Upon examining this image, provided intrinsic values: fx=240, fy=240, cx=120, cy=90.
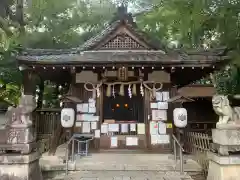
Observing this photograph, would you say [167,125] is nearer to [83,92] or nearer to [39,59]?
[83,92]

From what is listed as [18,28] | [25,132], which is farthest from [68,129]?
[18,28]

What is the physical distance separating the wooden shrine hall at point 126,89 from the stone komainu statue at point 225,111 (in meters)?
2.92

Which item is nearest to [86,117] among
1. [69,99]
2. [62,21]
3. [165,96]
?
[69,99]

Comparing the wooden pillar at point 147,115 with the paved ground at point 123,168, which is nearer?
the paved ground at point 123,168

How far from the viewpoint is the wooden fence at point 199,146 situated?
8316 mm

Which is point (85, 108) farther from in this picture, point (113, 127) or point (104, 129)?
point (113, 127)

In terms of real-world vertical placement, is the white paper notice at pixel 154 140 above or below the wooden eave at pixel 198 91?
below

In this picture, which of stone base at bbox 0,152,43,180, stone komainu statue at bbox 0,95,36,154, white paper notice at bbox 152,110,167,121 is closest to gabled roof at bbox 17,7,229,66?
white paper notice at bbox 152,110,167,121

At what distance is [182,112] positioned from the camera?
9.78 meters

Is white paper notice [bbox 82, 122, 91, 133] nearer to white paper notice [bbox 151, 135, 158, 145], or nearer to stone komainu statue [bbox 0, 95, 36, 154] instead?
white paper notice [bbox 151, 135, 158, 145]

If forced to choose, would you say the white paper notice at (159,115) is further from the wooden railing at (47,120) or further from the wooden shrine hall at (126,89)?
the wooden railing at (47,120)

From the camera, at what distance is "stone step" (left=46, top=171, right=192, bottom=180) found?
766cm

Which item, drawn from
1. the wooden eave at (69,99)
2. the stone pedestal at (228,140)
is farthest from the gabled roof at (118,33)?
the stone pedestal at (228,140)

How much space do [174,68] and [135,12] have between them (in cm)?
1372
